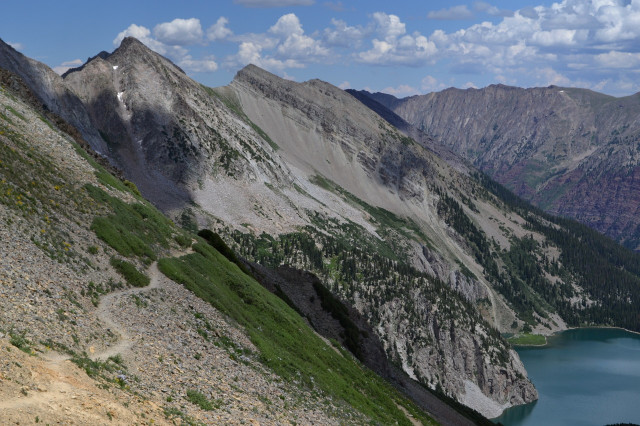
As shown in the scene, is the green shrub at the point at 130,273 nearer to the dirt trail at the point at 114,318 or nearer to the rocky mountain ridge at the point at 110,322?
the rocky mountain ridge at the point at 110,322

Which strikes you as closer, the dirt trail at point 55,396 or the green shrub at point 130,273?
the dirt trail at point 55,396

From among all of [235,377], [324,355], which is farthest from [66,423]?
[324,355]

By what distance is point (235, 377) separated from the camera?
152ft

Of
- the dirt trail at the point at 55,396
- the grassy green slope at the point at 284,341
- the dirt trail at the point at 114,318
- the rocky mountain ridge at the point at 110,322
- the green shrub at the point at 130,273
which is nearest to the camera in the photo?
the dirt trail at the point at 55,396

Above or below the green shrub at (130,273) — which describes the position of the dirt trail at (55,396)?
below

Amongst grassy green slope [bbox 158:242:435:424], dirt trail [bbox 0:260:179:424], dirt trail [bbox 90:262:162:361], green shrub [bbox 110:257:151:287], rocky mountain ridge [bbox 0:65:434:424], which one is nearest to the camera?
dirt trail [bbox 0:260:179:424]

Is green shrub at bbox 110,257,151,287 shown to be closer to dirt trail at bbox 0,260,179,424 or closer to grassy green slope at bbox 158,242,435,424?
grassy green slope at bbox 158,242,435,424

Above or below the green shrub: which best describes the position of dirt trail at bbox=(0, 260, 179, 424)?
below

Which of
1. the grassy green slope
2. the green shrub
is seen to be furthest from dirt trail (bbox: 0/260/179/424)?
the grassy green slope

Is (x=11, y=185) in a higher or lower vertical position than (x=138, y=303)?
higher

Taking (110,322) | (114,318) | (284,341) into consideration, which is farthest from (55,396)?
(284,341)

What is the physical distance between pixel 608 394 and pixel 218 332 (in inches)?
6496

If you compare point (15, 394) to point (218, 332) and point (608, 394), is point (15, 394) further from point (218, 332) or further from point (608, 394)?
point (608, 394)

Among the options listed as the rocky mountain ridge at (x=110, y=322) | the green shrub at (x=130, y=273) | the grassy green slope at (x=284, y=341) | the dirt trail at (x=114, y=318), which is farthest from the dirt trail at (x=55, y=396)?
the grassy green slope at (x=284, y=341)
